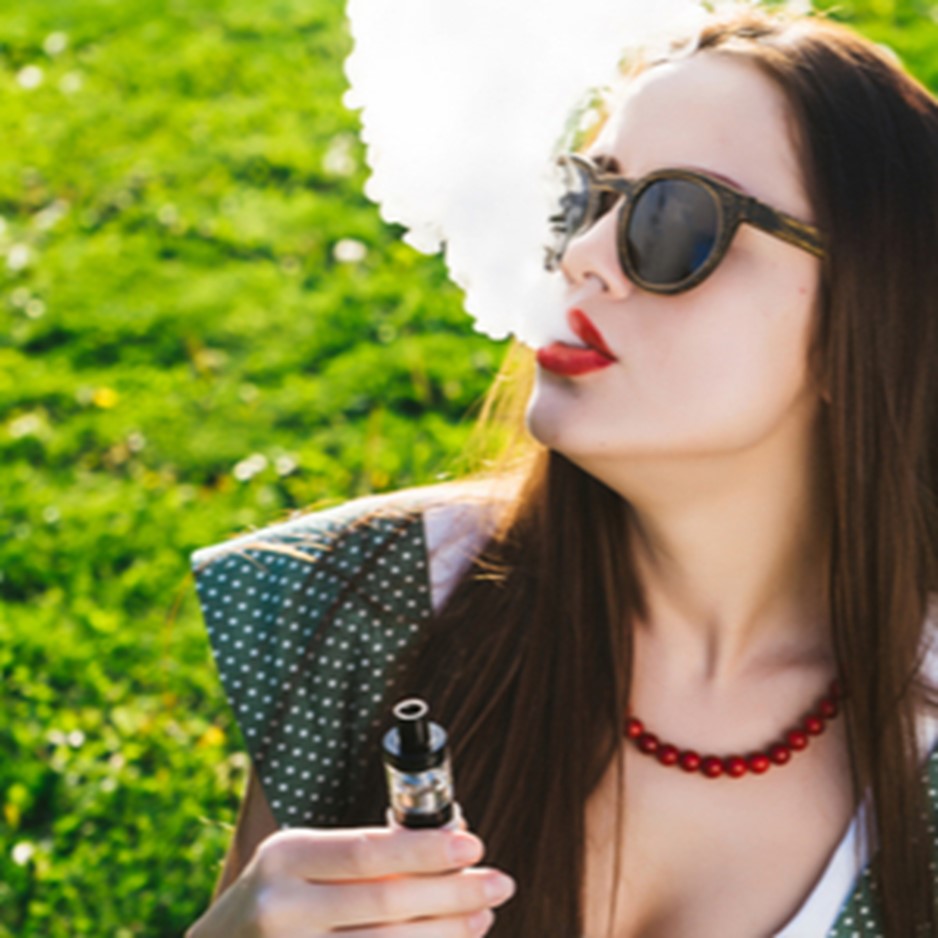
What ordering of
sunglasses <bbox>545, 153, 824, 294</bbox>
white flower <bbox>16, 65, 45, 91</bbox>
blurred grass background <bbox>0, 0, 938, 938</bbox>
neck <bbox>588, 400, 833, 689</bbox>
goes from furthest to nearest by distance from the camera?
white flower <bbox>16, 65, 45, 91</bbox> < blurred grass background <bbox>0, 0, 938, 938</bbox> < neck <bbox>588, 400, 833, 689</bbox> < sunglasses <bbox>545, 153, 824, 294</bbox>

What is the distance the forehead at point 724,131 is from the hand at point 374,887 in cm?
104

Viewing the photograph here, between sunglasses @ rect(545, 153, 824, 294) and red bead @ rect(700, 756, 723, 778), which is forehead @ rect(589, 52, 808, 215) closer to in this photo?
sunglasses @ rect(545, 153, 824, 294)

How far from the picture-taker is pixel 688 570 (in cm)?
224

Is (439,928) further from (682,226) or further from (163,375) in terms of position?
(163,375)

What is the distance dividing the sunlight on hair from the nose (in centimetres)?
8

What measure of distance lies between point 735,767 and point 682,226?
2.97 ft

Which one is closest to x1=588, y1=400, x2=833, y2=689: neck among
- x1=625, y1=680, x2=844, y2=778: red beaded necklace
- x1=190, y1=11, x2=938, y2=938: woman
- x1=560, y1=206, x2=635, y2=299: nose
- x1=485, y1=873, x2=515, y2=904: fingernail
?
x1=190, y1=11, x2=938, y2=938: woman

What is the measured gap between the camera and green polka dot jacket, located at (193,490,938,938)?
2.27 metres

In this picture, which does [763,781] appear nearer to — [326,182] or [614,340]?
[614,340]

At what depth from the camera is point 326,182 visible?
18.7 feet

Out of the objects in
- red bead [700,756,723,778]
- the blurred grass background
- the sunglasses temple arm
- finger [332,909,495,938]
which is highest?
the sunglasses temple arm

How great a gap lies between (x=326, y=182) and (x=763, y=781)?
399 cm

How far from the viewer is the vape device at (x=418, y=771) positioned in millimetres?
1385

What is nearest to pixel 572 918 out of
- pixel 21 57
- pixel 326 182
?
pixel 326 182
